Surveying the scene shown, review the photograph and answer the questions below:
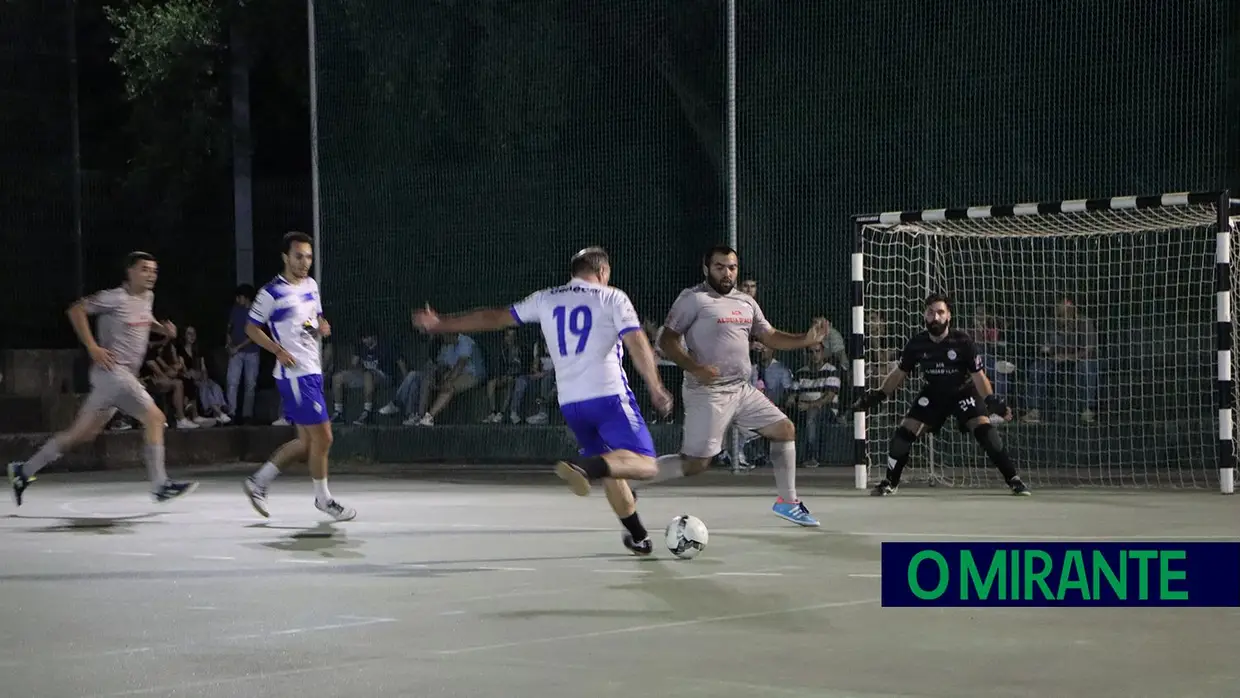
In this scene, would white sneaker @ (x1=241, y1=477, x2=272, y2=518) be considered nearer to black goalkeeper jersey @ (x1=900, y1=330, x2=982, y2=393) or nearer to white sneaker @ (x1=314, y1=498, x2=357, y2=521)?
white sneaker @ (x1=314, y1=498, x2=357, y2=521)

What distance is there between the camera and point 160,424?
47.4ft

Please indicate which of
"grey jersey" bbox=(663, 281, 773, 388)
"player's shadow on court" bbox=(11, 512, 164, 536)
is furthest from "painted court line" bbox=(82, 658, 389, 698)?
"player's shadow on court" bbox=(11, 512, 164, 536)

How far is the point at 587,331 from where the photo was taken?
10141mm

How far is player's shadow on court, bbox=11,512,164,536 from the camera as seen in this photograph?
12898mm

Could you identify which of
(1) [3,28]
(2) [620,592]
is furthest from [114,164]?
(2) [620,592]

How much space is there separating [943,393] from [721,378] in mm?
4277

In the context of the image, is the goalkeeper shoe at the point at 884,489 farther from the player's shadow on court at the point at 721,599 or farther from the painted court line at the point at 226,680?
the painted court line at the point at 226,680

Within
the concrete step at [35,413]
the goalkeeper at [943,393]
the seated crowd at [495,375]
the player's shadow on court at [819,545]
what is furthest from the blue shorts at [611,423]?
the concrete step at [35,413]

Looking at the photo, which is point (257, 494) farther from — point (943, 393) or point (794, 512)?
point (943, 393)

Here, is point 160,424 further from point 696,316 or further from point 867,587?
point 867,587

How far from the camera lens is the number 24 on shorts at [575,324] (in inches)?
400

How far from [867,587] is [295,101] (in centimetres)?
2193

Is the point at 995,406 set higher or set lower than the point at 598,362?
lower

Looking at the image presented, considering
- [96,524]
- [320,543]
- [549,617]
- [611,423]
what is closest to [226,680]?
[549,617]
